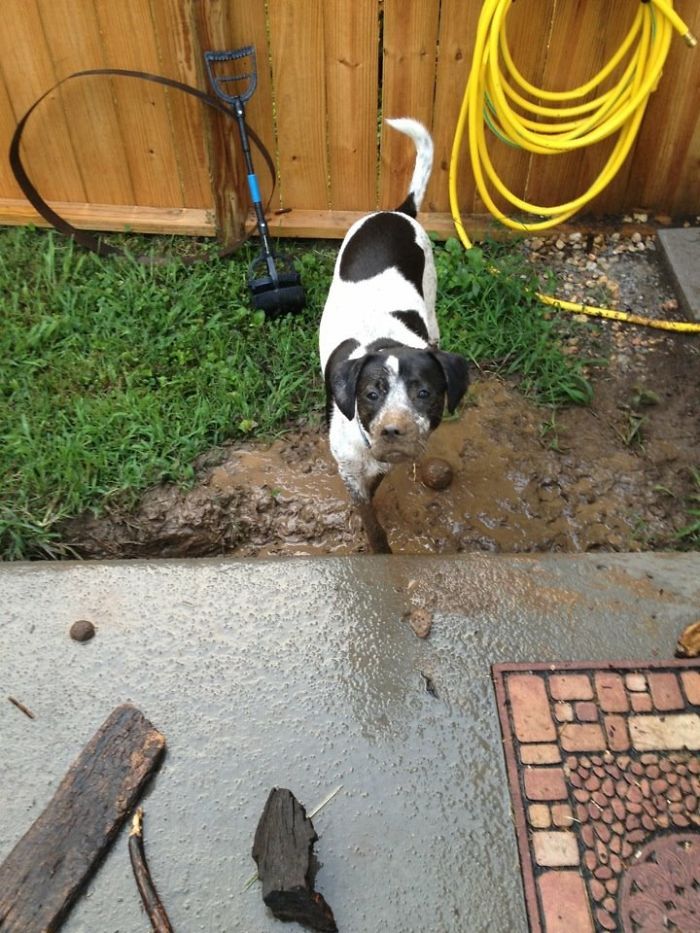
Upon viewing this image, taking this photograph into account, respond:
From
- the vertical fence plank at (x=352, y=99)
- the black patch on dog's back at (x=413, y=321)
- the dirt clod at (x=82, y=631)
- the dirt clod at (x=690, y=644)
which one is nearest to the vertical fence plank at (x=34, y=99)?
the vertical fence plank at (x=352, y=99)

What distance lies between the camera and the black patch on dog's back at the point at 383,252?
11.0 feet

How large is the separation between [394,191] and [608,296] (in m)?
1.26

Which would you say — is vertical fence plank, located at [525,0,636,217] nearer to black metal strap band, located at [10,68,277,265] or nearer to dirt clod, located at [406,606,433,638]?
black metal strap band, located at [10,68,277,265]

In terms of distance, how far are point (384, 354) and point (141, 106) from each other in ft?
7.41

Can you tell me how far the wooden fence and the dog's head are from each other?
191cm

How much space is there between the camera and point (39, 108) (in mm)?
4020

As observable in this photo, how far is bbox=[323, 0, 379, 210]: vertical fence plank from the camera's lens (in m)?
3.73

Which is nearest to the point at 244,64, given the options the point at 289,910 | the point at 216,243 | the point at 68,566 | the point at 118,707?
the point at 216,243

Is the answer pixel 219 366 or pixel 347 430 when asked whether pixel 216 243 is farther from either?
pixel 347 430

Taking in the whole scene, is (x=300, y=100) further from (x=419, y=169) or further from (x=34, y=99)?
(x=34, y=99)

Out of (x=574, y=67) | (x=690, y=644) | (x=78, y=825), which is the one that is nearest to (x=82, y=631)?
(x=78, y=825)

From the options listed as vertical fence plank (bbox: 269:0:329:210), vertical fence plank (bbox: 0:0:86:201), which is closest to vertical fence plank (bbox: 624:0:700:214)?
vertical fence plank (bbox: 269:0:329:210)

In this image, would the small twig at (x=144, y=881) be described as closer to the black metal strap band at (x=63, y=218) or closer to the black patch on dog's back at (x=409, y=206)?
the black patch on dog's back at (x=409, y=206)

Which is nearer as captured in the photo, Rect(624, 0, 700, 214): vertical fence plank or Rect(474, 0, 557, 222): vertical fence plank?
Rect(474, 0, 557, 222): vertical fence plank
